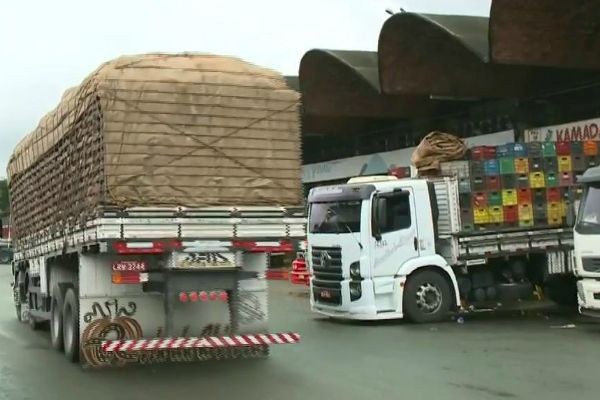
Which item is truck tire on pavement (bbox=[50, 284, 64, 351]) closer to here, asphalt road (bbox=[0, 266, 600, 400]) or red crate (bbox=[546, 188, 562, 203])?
asphalt road (bbox=[0, 266, 600, 400])

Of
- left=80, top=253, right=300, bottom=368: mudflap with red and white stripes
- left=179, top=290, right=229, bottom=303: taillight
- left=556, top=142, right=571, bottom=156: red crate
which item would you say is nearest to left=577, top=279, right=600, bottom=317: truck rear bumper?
left=556, top=142, right=571, bottom=156: red crate

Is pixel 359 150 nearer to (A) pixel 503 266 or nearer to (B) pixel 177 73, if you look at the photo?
(A) pixel 503 266

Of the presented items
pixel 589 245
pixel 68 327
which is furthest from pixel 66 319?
pixel 589 245

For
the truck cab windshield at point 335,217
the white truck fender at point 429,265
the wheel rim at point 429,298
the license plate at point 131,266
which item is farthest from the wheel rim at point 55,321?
the wheel rim at point 429,298

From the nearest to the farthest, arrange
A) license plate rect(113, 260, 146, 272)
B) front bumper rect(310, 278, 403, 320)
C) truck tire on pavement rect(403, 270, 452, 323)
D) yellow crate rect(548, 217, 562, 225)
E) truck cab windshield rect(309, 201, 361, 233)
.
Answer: license plate rect(113, 260, 146, 272), front bumper rect(310, 278, 403, 320), truck tire on pavement rect(403, 270, 452, 323), truck cab windshield rect(309, 201, 361, 233), yellow crate rect(548, 217, 562, 225)

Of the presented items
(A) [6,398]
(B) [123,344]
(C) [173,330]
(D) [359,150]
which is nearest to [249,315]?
(C) [173,330]

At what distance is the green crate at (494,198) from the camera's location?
571 inches

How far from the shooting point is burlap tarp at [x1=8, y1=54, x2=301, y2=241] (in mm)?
8945

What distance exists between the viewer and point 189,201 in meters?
9.20

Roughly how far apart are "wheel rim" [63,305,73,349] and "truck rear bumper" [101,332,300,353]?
1.02m

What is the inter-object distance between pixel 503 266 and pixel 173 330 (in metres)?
7.94

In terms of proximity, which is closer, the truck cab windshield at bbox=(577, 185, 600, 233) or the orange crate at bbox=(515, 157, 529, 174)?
the truck cab windshield at bbox=(577, 185, 600, 233)

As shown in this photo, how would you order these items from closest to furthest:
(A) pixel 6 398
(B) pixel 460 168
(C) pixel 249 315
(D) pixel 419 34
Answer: (A) pixel 6 398 < (C) pixel 249 315 < (B) pixel 460 168 < (D) pixel 419 34

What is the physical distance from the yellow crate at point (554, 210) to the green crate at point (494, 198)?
109cm
